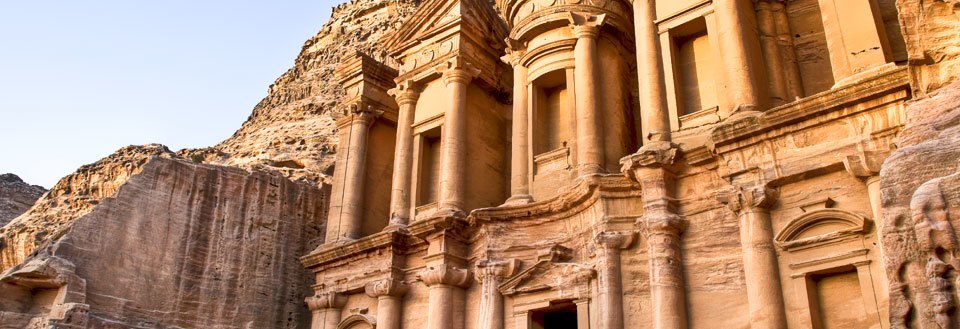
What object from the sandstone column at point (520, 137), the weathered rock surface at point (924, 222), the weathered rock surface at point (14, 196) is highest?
the weathered rock surface at point (14, 196)

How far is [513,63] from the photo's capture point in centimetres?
1571

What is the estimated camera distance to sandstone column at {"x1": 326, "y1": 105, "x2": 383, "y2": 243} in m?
17.5

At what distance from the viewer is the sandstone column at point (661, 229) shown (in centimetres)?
1029

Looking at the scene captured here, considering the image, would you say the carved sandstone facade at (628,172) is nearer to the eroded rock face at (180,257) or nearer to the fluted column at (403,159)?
the fluted column at (403,159)

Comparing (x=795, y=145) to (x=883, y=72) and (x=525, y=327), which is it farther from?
(x=525, y=327)

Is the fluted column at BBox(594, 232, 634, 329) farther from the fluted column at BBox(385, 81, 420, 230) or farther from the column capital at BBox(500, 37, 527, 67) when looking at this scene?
the fluted column at BBox(385, 81, 420, 230)

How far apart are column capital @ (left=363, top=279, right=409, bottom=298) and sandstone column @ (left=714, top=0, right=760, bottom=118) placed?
7205 mm

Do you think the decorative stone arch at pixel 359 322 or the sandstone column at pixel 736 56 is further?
the decorative stone arch at pixel 359 322

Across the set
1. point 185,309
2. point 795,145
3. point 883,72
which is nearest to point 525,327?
point 795,145

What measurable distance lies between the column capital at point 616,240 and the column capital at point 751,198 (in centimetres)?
183

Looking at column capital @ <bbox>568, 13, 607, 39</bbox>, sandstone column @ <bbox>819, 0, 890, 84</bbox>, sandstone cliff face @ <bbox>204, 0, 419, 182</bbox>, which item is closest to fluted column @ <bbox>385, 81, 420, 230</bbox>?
column capital @ <bbox>568, 13, 607, 39</bbox>

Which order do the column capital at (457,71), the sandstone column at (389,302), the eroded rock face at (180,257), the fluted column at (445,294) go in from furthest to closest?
1. the column capital at (457,71)
2. the eroded rock face at (180,257)
3. the sandstone column at (389,302)
4. the fluted column at (445,294)

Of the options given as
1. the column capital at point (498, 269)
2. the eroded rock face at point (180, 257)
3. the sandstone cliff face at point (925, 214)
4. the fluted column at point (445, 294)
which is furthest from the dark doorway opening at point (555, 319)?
the eroded rock face at point (180, 257)

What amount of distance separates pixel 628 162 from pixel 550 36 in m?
4.55
